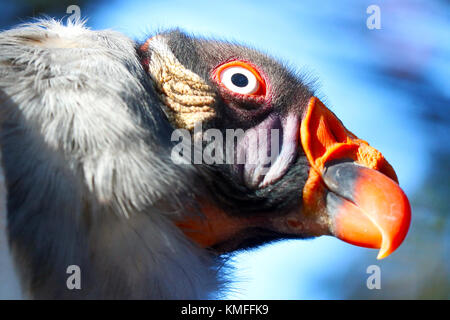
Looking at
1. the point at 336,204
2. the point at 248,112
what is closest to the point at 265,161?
the point at 248,112

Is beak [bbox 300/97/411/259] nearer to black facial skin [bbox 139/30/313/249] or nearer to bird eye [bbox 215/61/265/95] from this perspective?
black facial skin [bbox 139/30/313/249]

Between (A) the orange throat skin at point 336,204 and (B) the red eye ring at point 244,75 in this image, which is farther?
(B) the red eye ring at point 244,75

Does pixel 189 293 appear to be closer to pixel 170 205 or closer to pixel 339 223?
pixel 170 205

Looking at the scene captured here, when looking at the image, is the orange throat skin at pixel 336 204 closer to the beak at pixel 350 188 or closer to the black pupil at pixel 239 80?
the beak at pixel 350 188

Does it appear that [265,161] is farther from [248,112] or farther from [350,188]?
[350,188]

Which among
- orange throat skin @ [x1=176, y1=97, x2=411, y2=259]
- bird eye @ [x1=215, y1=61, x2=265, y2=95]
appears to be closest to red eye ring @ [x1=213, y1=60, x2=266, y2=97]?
bird eye @ [x1=215, y1=61, x2=265, y2=95]

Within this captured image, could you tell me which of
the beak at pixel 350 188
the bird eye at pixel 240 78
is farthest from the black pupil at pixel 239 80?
the beak at pixel 350 188
